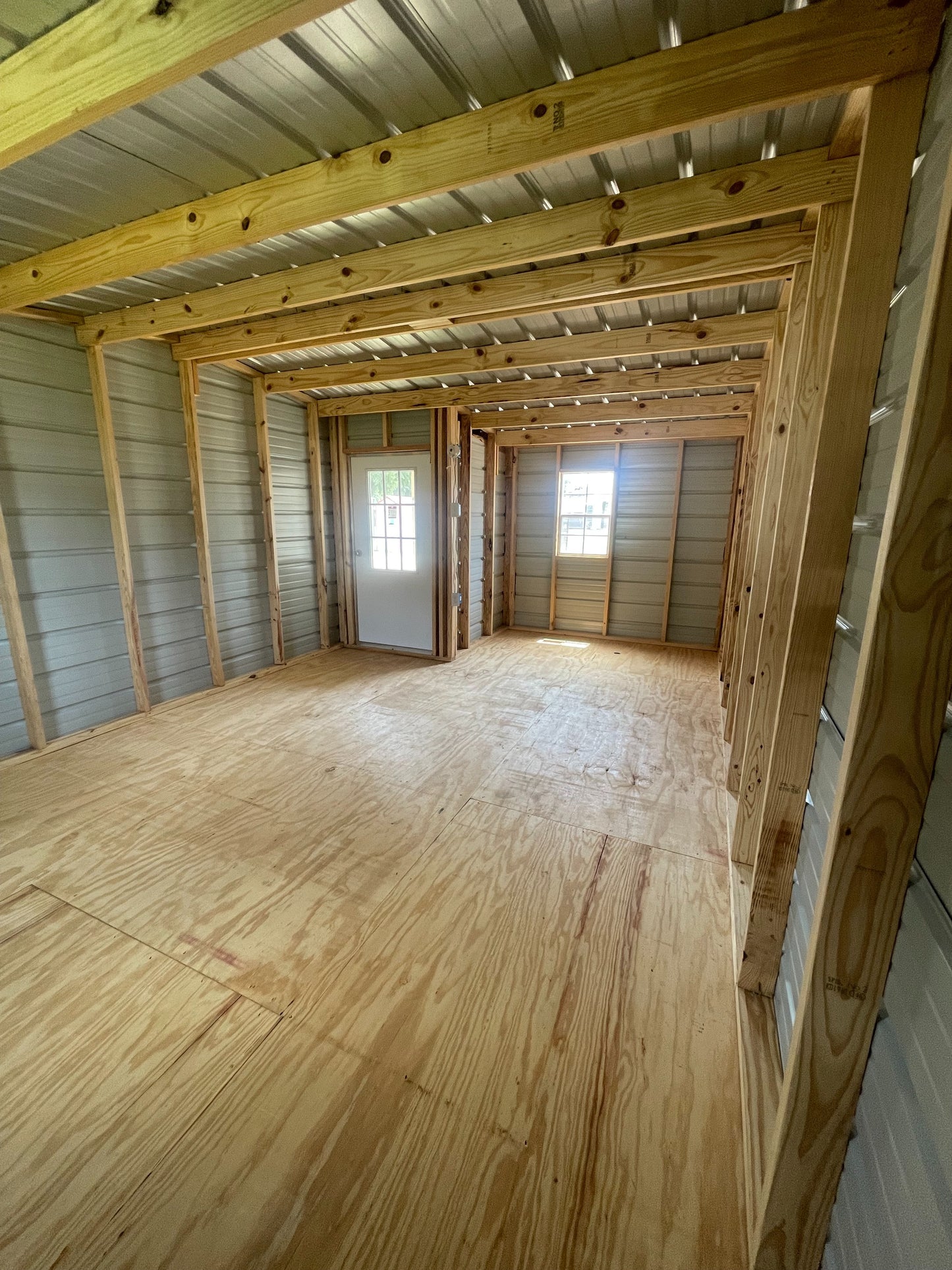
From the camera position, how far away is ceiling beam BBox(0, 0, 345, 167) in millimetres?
977

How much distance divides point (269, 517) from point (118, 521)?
143 centimetres

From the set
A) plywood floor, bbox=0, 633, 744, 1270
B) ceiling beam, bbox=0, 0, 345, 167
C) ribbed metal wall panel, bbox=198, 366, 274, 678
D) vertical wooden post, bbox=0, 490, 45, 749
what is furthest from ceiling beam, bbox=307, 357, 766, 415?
ceiling beam, bbox=0, 0, 345, 167

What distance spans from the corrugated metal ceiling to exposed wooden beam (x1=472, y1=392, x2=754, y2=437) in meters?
3.22

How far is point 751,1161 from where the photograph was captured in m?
1.13

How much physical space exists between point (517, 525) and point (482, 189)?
16.2ft

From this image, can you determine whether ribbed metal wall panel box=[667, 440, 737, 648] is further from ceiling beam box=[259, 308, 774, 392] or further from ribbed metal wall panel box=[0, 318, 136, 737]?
ribbed metal wall panel box=[0, 318, 136, 737]

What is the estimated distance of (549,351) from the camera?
3406 mm

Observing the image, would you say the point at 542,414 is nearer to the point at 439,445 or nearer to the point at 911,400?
the point at 439,445

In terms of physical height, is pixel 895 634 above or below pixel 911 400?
below

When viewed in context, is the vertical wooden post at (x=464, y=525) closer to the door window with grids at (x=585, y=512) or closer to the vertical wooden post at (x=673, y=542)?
the door window with grids at (x=585, y=512)

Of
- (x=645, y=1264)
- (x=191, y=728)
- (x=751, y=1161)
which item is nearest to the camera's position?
(x=645, y=1264)

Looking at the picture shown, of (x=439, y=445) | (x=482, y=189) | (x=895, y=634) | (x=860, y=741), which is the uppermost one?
(x=482, y=189)

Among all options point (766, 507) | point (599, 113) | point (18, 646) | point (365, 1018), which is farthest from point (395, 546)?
point (365, 1018)

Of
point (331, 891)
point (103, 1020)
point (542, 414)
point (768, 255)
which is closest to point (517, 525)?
point (542, 414)
